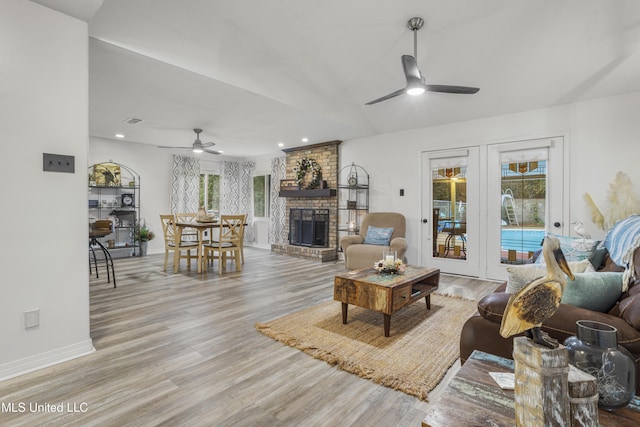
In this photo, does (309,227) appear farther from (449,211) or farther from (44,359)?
(44,359)

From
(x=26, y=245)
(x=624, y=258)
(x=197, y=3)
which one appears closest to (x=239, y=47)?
(x=197, y=3)

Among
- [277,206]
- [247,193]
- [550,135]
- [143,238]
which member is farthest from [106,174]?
[550,135]

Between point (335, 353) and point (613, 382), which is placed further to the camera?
point (335, 353)

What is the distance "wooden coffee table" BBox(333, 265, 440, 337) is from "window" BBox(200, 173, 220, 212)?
6235 mm

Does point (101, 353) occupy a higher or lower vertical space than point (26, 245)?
lower

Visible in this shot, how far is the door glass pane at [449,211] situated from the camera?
5.04 meters

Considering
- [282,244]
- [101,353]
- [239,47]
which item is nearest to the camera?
[101,353]

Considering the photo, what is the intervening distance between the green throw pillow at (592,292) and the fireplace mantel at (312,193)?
5088 mm

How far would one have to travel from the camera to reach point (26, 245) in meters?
2.07

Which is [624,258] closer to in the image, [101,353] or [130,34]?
[101,353]

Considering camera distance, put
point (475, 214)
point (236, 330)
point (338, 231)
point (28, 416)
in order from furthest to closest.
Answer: point (338, 231), point (475, 214), point (236, 330), point (28, 416)

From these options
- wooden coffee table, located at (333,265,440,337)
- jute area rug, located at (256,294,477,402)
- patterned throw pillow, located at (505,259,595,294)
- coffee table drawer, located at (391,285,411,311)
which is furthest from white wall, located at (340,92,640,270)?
patterned throw pillow, located at (505,259,595,294)

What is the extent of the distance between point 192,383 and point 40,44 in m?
2.50

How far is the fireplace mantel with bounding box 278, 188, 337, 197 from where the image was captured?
656 centimetres
